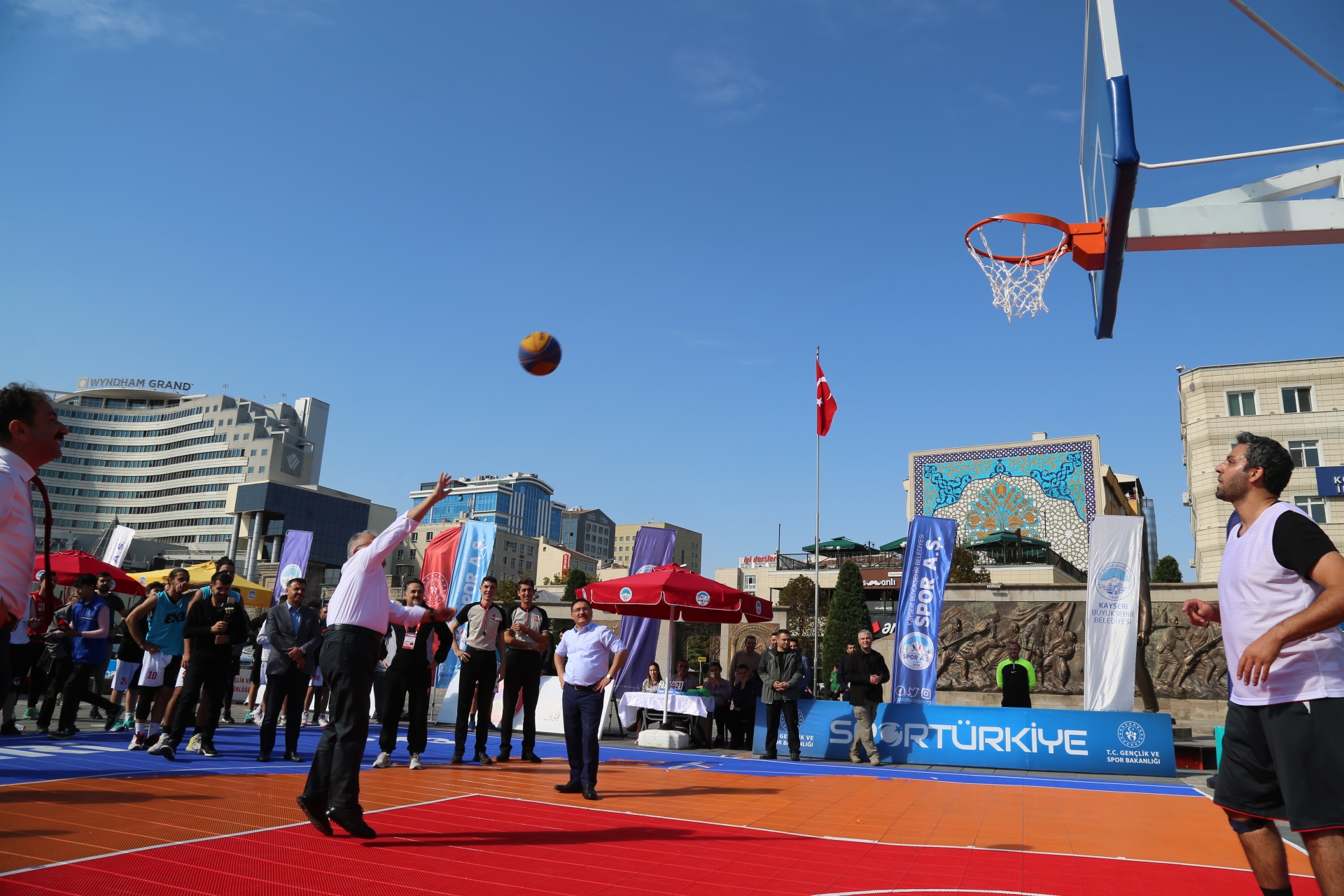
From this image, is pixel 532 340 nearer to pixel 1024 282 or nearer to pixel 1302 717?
pixel 1024 282

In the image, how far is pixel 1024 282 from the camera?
30.5ft

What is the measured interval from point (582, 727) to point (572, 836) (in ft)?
6.60

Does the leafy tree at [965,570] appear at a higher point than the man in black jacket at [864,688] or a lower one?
higher

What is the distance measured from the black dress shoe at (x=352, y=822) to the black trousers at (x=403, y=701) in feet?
13.1

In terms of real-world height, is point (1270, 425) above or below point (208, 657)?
above

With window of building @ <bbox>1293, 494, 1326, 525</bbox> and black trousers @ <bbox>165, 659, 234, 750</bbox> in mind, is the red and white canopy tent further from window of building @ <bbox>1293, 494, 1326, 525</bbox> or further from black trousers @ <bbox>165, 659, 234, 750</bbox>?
window of building @ <bbox>1293, 494, 1326, 525</bbox>

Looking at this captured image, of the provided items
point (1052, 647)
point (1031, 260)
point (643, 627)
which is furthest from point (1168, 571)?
point (1031, 260)

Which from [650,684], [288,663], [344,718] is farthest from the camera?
[650,684]

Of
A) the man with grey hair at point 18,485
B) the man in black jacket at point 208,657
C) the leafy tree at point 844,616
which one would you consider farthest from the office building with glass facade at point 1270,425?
the man with grey hair at point 18,485

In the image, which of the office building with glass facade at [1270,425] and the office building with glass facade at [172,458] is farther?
the office building with glass facade at [172,458]

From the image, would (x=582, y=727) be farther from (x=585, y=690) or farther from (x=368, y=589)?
(x=368, y=589)

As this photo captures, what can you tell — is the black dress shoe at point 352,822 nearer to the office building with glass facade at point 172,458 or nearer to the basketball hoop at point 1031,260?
the basketball hoop at point 1031,260

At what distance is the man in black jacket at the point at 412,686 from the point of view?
926 cm

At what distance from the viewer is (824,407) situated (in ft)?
69.4
